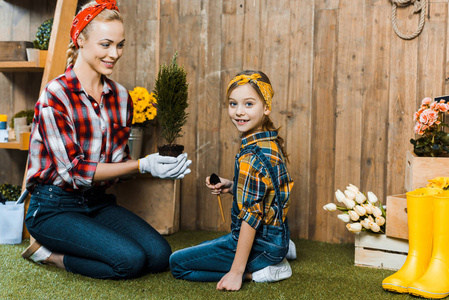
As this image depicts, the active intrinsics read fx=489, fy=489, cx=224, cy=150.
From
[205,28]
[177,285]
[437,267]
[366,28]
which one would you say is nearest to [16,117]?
[205,28]

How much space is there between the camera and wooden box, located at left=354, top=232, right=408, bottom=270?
208cm

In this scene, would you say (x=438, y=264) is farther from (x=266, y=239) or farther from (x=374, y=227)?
(x=266, y=239)

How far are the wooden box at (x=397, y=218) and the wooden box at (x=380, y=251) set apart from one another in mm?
46

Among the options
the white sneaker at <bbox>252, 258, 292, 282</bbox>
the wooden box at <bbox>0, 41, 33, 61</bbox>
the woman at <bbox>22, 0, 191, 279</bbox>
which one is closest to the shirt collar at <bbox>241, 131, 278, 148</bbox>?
the woman at <bbox>22, 0, 191, 279</bbox>

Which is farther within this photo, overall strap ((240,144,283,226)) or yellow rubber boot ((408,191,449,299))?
overall strap ((240,144,283,226))

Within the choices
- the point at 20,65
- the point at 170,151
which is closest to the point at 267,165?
the point at 170,151

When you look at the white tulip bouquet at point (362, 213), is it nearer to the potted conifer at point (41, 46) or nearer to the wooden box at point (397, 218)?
the wooden box at point (397, 218)

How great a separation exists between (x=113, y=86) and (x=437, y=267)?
149cm

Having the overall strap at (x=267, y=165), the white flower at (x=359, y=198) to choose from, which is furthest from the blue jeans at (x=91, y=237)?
the white flower at (x=359, y=198)

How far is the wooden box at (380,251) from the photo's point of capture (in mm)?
2082

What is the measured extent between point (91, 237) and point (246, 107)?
0.78 metres

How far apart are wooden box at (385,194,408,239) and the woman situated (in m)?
0.88

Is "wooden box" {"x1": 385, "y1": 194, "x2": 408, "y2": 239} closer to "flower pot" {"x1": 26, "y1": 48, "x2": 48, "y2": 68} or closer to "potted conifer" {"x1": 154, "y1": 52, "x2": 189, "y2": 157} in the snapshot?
"potted conifer" {"x1": 154, "y1": 52, "x2": 189, "y2": 157}

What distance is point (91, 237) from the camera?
1.89 meters
